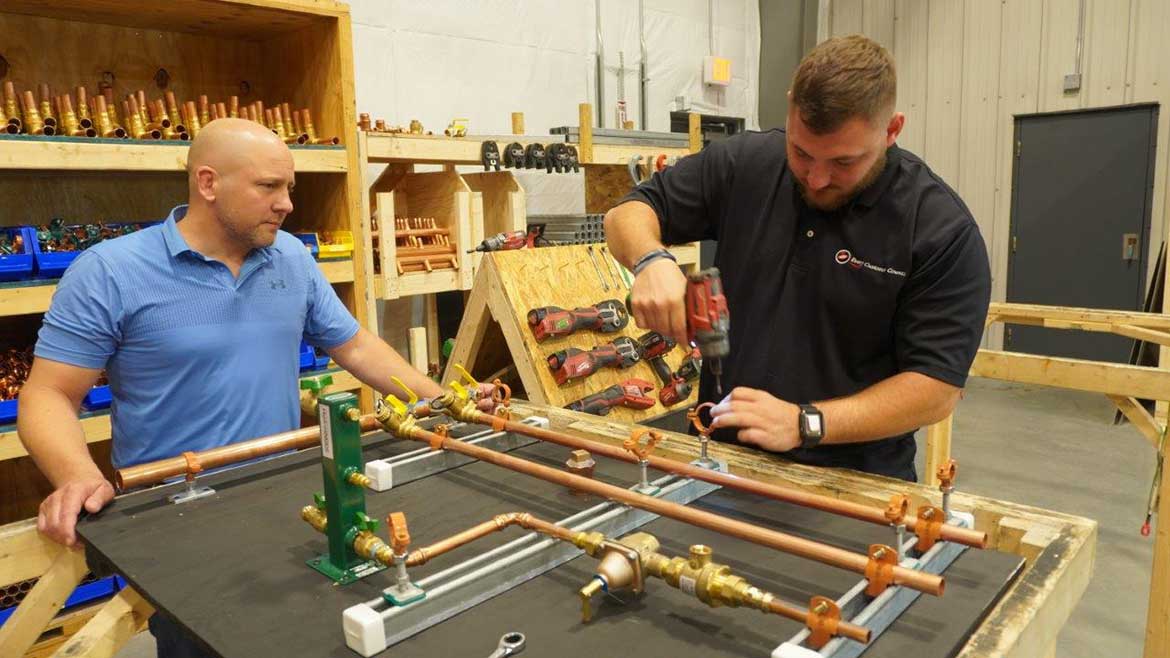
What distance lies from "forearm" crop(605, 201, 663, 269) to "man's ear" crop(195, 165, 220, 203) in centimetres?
107

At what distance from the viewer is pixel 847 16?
309 inches

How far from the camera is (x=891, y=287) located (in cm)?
163

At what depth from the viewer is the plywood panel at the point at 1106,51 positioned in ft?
20.3

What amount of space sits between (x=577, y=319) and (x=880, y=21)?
600cm

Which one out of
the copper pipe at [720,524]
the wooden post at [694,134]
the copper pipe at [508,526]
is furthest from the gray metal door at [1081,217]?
the copper pipe at [508,526]

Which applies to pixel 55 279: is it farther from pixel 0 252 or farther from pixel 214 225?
pixel 214 225

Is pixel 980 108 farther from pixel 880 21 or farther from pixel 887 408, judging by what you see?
pixel 887 408

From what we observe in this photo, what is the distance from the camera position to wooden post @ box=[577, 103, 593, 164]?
4.12m

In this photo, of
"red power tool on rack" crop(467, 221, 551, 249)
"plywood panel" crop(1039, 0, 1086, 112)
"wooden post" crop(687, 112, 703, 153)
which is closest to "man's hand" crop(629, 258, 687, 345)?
"red power tool on rack" crop(467, 221, 551, 249)

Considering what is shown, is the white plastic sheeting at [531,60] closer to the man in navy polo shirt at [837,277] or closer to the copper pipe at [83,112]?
the copper pipe at [83,112]

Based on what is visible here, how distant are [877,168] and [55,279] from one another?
2669 millimetres

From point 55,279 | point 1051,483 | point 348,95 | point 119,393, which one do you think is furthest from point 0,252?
point 1051,483

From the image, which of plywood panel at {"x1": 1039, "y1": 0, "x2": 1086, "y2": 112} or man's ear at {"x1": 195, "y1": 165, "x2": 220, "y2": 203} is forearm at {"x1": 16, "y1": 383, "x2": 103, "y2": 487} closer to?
man's ear at {"x1": 195, "y1": 165, "x2": 220, "y2": 203}

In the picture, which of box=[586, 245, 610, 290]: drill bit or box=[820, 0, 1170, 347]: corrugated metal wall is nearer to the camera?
box=[586, 245, 610, 290]: drill bit
